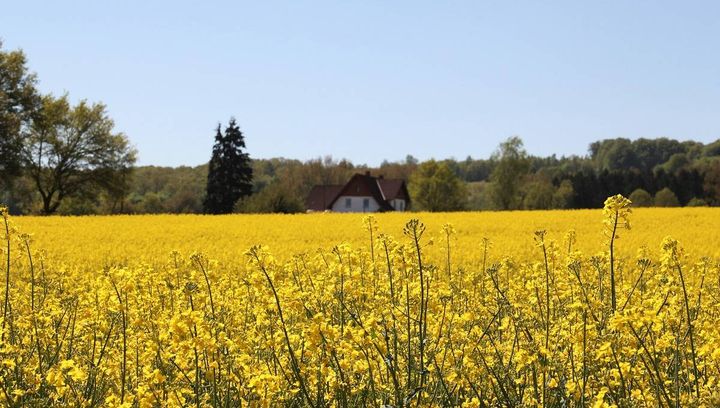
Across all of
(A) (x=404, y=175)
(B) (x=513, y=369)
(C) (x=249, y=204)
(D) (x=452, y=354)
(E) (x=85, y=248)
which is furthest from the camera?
(A) (x=404, y=175)

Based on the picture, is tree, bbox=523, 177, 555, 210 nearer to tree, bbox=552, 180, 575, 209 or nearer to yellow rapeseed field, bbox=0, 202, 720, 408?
tree, bbox=552, 180, 575, 209

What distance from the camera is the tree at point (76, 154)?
194ft

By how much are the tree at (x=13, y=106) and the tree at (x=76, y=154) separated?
163 inches

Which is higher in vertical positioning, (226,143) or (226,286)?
(226,143)

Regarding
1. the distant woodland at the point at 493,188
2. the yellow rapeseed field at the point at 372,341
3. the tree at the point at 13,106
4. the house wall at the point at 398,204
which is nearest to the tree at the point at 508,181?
the distant woodland at the point at 493,188

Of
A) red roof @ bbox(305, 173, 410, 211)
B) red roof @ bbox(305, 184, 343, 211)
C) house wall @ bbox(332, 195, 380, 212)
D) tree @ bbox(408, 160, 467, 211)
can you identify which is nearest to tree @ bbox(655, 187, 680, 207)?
tree @ bbox(408, 160, 467, 211)

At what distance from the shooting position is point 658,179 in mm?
99938

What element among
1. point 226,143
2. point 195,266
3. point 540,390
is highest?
point 226,143

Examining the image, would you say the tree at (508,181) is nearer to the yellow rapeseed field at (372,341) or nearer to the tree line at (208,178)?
the tree line at (208,178)

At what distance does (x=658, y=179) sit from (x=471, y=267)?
9207 cm

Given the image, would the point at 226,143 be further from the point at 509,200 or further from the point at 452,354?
the point at 452,354

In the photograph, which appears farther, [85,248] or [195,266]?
[85,248]

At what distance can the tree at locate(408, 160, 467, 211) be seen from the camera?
283ft

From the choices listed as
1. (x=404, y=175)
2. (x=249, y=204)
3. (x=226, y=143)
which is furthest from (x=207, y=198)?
(x=404, y=175)
